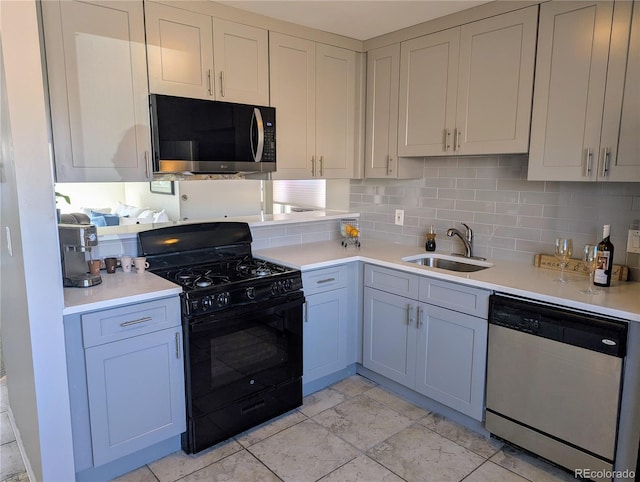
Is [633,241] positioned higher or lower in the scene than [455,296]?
higher

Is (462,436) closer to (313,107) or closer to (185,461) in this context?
(185,461)

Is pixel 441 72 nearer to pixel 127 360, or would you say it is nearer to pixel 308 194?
pixel 308 194

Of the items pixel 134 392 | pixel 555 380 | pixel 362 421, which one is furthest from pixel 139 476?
pixel 555 380

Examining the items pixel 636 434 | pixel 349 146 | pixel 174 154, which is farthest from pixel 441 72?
pixel 636 434

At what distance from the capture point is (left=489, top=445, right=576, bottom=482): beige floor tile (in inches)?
83.8

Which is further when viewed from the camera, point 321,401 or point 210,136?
point 321,401

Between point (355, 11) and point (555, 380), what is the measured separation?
7.64 feet

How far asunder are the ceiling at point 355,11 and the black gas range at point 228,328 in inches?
53.7

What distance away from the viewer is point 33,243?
1.72m

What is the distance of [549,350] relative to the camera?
2094mm

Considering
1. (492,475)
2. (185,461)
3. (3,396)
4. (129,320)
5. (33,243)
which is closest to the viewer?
(33,243)

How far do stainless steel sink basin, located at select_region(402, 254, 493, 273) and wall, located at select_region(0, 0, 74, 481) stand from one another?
2019 mm

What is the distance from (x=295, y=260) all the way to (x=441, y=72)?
1522mm

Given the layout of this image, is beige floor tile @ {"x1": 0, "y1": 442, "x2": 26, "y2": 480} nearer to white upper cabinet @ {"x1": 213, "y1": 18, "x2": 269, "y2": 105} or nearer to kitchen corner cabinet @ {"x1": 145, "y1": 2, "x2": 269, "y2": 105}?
kitchen corner cabinet @ {"x1": 145, "y1": 2, "x2": 269, "y2": 105}
